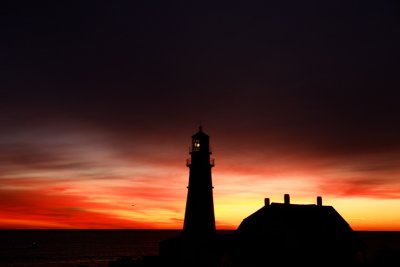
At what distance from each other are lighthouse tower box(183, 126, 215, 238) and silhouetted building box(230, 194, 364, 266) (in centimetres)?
304

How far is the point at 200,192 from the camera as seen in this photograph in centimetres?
3619

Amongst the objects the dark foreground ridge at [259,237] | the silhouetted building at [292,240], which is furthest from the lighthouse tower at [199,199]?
the silhouetted building at [292,240]

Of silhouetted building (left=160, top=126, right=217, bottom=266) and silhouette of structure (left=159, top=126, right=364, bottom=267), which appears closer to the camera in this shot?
silhouette of structure (left=159, top=126, right=364, bottom=267)

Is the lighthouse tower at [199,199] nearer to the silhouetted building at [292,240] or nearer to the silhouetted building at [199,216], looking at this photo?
the silhouetted building at [199,216]

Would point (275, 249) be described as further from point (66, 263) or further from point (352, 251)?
point (66, 263)

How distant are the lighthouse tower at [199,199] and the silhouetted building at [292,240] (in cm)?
304

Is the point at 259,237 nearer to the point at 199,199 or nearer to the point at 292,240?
the point at 292,240

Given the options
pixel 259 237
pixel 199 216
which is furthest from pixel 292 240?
pixel 199 216

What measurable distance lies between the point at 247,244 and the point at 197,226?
191 inches

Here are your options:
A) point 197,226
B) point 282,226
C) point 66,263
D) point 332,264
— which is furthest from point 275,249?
point 66,263

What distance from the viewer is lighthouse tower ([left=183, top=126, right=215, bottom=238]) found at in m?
36.1

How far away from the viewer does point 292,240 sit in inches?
1246

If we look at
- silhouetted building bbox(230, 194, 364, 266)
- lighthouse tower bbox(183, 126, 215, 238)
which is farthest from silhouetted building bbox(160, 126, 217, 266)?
silhouetted building bbox(230, 194, 364, 266)

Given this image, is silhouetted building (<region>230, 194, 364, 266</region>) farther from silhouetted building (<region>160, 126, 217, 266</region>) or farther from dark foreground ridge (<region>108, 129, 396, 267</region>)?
silhouetted building (<region>160, 126, 217, 266</region>)
